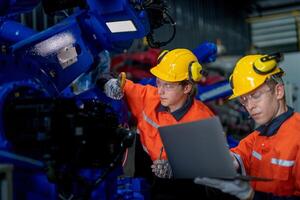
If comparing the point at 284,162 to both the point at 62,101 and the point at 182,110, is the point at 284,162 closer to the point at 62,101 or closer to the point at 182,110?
the point at 182,110

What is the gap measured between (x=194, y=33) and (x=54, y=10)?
59.4 inches

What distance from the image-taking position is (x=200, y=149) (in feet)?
6.23

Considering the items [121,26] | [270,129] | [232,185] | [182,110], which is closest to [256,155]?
[270,129]

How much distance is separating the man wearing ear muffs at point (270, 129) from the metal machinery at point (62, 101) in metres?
0.58

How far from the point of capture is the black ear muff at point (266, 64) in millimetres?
2152

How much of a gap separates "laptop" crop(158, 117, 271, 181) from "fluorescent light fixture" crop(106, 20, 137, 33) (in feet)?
2.02

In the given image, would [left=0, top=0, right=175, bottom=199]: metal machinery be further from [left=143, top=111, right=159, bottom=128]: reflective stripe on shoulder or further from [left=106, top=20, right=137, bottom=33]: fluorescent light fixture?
[left=143, top=111, right=159, bottom=128]: reflective stripe on shoulder

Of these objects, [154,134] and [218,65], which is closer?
[154,134]

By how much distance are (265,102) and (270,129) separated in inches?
5.4

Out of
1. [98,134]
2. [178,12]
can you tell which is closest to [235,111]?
[178,12]

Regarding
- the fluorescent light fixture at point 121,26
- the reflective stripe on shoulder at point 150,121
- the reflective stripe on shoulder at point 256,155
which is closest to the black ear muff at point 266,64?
the reflective stripe on shoulder at point 256,155

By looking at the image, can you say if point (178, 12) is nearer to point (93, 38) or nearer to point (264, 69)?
point (93, 38)

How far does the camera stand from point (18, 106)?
2.12m

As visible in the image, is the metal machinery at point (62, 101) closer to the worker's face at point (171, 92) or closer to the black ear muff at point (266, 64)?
the worker's face at point (171, 92)
